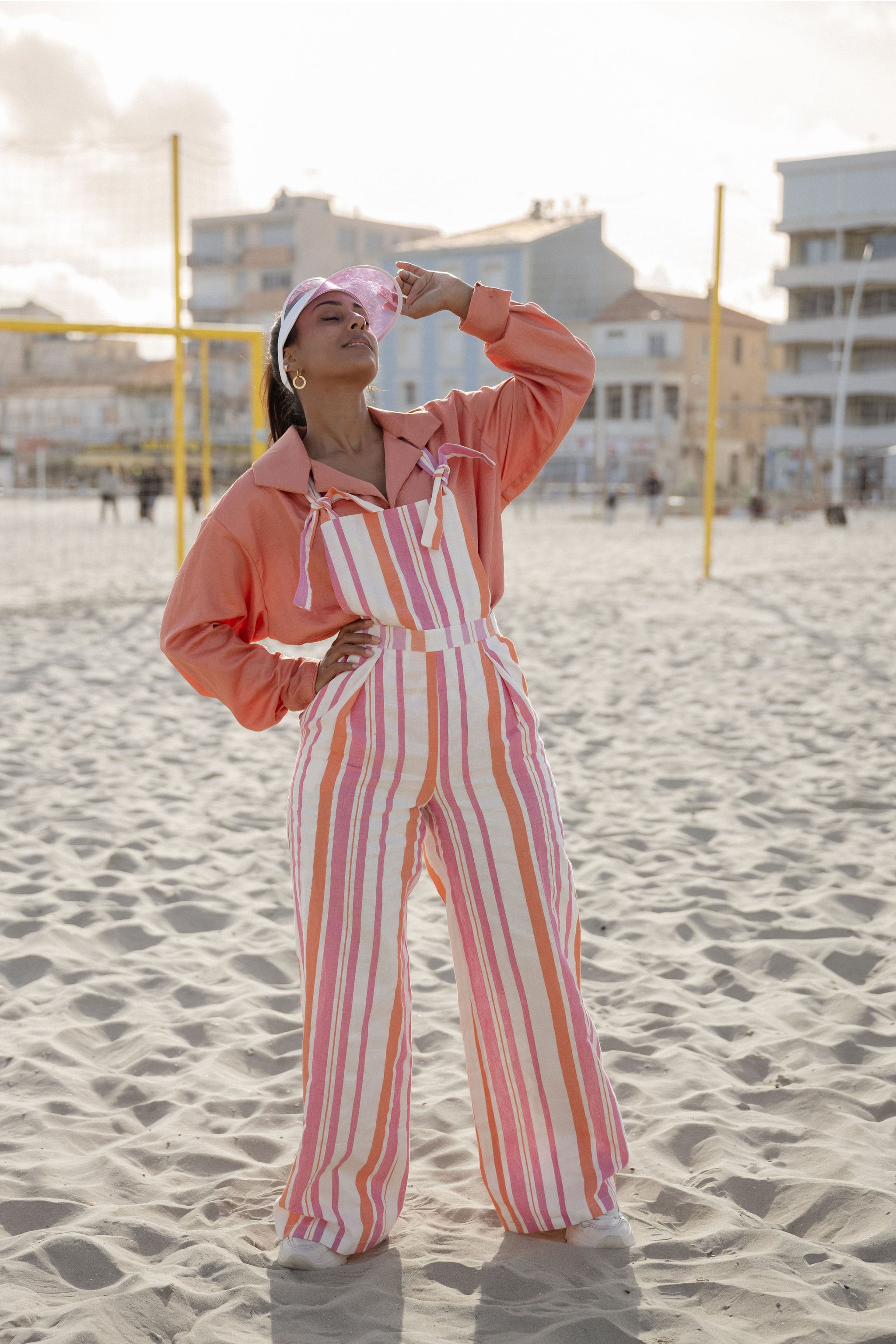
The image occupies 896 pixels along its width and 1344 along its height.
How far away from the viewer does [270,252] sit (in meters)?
53.7

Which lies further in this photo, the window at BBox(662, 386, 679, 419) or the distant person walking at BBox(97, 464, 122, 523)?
the window at BBox(662, 386, 679, 419)

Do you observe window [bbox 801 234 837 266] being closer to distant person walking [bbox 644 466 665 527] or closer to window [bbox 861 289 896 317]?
window [bbox 861 289 896 317]

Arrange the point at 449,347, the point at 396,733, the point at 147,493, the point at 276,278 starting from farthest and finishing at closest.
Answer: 1. the point at 276,278
2. the point at 449,347
3. the point at 147,493
4. the point at 396,733

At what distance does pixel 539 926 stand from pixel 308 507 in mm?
778

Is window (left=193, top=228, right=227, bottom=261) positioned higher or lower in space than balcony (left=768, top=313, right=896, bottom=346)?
higher

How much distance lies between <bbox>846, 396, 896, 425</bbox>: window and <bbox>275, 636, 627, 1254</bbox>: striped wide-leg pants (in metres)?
45.2

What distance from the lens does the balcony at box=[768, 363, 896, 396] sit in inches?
1732

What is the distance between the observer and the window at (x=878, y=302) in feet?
145

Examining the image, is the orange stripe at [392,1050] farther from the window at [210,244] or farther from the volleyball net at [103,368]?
the window at [210,244]

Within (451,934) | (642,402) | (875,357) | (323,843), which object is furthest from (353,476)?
(875,357)

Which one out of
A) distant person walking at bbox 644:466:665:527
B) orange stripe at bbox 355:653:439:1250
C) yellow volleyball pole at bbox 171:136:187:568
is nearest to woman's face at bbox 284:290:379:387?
orange stripe at bbox 355:653:439:1250

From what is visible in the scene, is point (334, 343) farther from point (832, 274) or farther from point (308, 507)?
point (832, 274)

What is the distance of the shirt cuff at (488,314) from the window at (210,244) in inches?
2218

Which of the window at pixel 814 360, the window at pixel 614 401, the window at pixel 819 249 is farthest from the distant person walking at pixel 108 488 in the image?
the window at pixel 819 249
